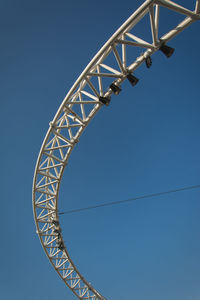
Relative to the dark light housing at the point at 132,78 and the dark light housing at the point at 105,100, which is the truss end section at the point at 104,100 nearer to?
the dark light housing at the point at 105,100

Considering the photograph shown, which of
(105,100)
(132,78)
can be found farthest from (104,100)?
(132,78)

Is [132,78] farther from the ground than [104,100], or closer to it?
closer to it

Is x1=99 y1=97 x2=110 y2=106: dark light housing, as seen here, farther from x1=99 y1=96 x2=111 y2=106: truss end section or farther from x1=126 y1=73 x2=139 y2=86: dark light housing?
x1=126 y1=73 x2=139 y2=86: dark light housing

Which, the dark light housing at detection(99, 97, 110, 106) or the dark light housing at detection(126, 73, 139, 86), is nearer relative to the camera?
the dark light housing at detection(126, 73, 139, 86)

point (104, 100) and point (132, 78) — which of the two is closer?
point (132, 78)

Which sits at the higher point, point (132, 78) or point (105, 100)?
point (105, 100)

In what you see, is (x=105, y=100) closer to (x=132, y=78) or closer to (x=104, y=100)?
(x=104, y=100)

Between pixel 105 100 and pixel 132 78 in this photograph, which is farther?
pixel 105 100

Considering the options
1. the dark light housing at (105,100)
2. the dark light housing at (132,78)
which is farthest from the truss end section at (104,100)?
the dark light housing at (132,78)

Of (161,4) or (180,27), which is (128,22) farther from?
(180,27)

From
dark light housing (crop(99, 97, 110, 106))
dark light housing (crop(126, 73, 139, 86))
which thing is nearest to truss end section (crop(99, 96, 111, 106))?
dark light housing (crop(99, 97, 110, 106))

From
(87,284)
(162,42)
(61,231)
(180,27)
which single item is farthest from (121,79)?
(87,284)

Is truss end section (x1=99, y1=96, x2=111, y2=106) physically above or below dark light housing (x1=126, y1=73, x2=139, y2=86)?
A: above

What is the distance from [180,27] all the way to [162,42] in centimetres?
79
